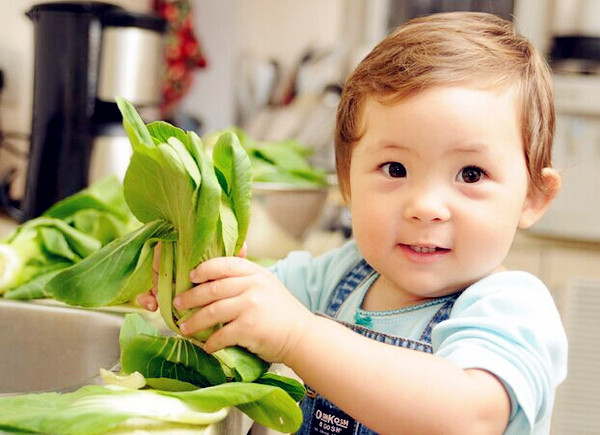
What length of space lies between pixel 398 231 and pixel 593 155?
165 cm

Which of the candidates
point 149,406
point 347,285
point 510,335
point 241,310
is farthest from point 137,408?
point 347,285

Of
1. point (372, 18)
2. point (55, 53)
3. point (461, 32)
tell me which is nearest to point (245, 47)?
point (372, 18)

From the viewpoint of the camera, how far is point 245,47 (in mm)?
3715

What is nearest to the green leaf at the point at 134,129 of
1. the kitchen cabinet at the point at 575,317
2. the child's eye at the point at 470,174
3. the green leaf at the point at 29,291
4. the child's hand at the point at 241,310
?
the child's hand at the point at 241,310

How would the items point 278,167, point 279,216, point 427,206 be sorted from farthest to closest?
point 278,167
point 279,216
point 427,206

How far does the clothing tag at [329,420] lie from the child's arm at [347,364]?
0.18 m

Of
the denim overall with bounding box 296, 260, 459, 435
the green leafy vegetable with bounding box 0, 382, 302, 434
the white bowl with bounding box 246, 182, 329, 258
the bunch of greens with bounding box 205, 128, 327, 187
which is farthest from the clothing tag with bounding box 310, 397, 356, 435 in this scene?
the bunch of greens with bounding box 205, 128, 327, 187

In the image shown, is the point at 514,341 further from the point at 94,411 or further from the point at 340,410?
the point at 94,411

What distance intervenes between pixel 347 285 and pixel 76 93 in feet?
2.64

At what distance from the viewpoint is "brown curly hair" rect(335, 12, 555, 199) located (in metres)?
0.80

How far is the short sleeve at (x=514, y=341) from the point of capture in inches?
26.9

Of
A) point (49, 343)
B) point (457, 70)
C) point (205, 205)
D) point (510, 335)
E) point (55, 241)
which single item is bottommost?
point (49, 343)

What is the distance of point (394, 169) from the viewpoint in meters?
0.81

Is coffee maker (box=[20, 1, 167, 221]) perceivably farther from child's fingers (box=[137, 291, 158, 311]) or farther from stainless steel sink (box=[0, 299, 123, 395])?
child's fingers (box=[137, 291, 158, 311])
